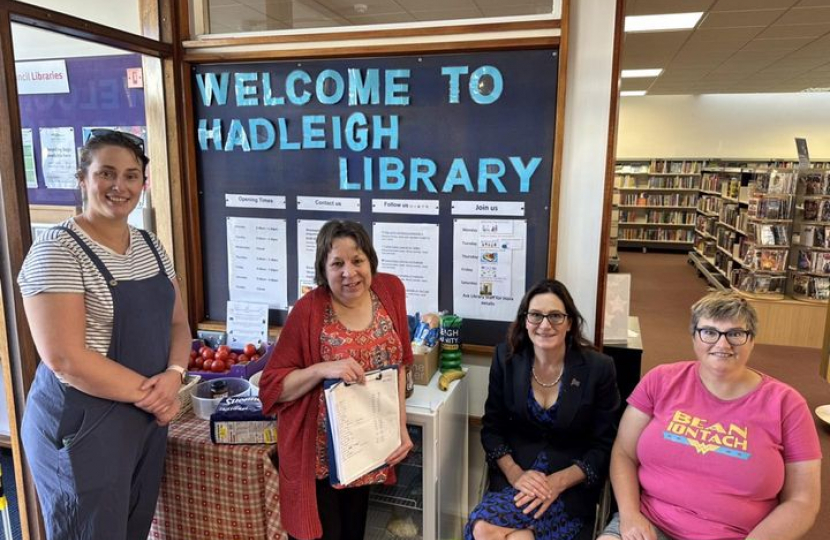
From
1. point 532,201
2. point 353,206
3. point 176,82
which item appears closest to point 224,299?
point 353,206

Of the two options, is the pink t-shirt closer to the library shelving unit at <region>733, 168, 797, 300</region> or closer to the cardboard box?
the cardboard box

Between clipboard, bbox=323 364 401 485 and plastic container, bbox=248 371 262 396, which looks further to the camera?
plastic container, bbox=248 371 262 396

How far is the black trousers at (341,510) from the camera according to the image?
1.84 metres

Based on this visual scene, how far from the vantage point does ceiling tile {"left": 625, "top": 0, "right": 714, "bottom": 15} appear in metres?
4.97

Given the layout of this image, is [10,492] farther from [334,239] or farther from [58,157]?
[334,239]

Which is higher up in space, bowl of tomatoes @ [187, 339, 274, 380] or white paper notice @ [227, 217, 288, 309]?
white paper notice @ [227, 217, 288, 309]

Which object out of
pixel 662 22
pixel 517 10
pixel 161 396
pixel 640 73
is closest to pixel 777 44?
pixel 662 22

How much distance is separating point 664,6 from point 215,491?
17.6 feet

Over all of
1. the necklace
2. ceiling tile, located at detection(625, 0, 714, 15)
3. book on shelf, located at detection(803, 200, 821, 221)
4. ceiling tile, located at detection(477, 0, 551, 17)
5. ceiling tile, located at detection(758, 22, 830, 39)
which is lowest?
the necklace

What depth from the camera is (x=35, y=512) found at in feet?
6.88

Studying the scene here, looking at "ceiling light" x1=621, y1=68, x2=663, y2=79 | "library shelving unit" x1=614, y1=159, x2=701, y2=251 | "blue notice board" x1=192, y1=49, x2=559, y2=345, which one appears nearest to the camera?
"blue notice board" x1=192, y1=49, x2=559, y2=345

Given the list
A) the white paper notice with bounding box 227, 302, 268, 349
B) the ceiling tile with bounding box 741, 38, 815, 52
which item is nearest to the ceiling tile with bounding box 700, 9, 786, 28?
the ceiling tile with bounding box 741, 38, 815, 52

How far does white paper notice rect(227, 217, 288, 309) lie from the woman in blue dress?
121 cm

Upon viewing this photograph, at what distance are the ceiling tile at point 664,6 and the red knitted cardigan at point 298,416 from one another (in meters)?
4.52
